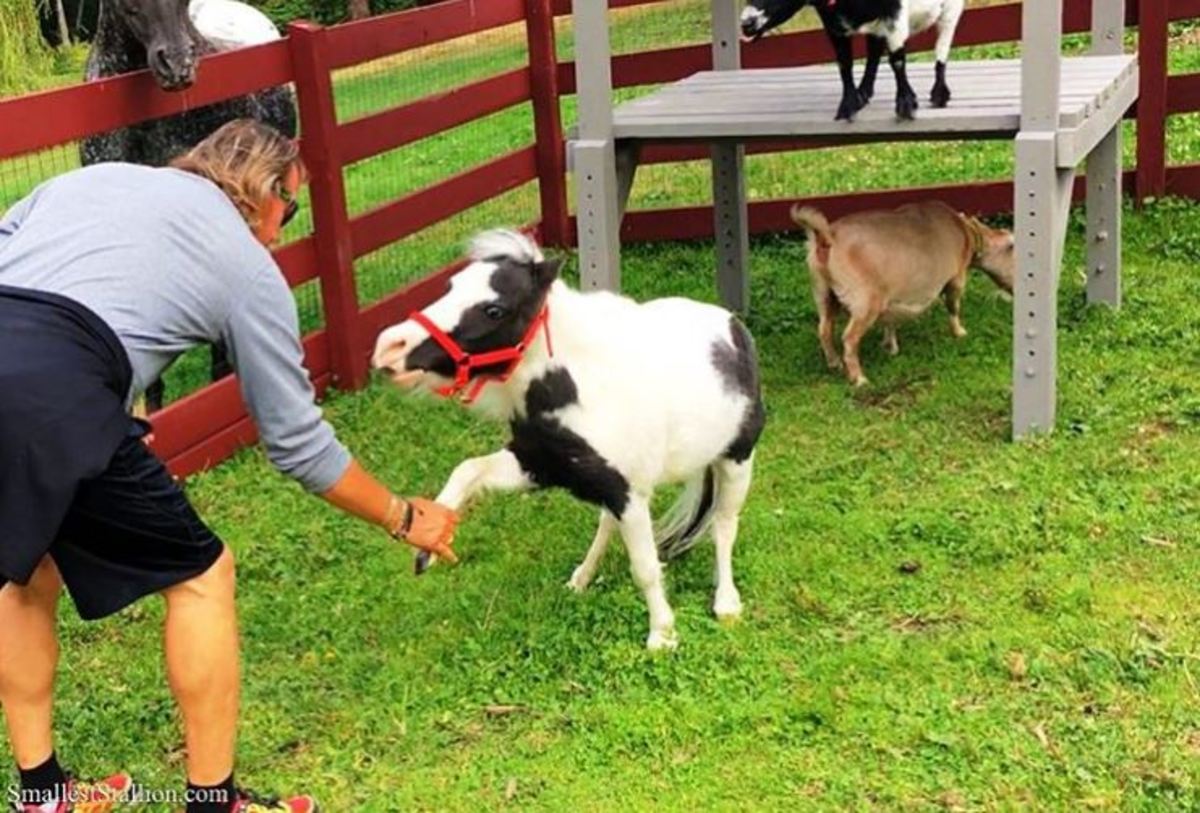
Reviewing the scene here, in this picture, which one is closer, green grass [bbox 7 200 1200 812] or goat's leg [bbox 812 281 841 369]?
green grass [bbox 7 200 1200 812]

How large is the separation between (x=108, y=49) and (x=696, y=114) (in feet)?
7.60

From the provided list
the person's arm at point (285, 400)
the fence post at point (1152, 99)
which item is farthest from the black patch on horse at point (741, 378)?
the fence post at point (1152, 99)

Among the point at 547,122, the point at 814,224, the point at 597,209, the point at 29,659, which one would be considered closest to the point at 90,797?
the point at 29,659

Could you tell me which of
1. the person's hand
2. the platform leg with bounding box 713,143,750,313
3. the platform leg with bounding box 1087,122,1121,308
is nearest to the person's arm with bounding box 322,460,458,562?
the person's hand

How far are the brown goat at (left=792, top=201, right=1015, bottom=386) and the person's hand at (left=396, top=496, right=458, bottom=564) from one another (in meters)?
3.06

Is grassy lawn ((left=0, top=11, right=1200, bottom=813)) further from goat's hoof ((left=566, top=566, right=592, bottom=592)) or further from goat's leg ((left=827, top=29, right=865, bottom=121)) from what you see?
goat's leg ((left=827, top=29, right=865, bottom=121))

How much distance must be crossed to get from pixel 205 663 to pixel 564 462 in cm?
108

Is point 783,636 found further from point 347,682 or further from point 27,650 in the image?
point 27,650

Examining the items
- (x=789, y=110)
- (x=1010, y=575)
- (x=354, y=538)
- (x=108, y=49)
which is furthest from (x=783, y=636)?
(x=108, y=49)

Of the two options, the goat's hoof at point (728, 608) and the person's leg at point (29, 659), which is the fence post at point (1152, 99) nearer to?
the goat's hoof at point (728, 608)

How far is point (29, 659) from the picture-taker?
310 centimetres

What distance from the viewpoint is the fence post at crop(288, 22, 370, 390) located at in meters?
6.27

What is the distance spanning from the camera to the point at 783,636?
3998 millimetres

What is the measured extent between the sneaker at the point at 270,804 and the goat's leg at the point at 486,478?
0.79 metres
